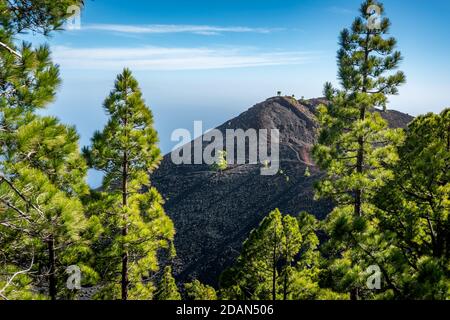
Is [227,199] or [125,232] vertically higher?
[125,232]

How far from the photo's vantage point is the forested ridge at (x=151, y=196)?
5312mm

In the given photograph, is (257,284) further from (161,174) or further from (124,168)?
(161,174)

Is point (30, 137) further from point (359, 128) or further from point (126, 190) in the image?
point (359, 128)

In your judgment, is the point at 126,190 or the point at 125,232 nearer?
the point at 125,232

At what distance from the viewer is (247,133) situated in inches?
2749

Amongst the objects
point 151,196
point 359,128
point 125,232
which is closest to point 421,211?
point 359,128

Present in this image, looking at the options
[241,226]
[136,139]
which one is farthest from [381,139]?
[241,226]

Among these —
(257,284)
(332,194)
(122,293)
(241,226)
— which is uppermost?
(332,194)

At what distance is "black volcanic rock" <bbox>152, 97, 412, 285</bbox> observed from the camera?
39.9m

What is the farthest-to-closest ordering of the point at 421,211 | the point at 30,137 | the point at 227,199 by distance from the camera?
the point at 227,199, the point at 421,211, the point at 30,137

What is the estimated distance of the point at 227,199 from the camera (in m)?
50.9

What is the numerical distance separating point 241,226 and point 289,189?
1114cm

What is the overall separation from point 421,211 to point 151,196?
8625 millimetres

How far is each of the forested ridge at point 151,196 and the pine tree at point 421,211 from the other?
0.03 metres
